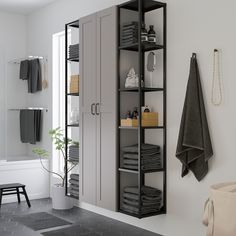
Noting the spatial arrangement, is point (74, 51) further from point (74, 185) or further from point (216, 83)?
point (216, 83)

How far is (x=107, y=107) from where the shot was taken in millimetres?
4160

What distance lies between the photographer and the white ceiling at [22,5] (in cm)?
589

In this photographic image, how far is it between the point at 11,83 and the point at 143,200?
12.0 ft

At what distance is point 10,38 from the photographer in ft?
21.4

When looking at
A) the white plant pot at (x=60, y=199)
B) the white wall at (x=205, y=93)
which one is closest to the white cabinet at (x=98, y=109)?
the white wall at (x=205, y=93)

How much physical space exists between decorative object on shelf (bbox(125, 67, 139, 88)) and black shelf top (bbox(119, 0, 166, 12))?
655mm

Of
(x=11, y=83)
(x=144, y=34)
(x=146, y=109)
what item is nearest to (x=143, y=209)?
(x=146, y=109)

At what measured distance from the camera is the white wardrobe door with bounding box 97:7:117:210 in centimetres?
407

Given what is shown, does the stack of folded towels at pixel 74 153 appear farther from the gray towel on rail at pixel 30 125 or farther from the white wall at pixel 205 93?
the gray towel on rail at pixel 30 125

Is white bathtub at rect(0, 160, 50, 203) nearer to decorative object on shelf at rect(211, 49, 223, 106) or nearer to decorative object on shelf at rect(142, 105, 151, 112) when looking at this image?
decorative object on shelf at rect(142, 105, 151, 112)

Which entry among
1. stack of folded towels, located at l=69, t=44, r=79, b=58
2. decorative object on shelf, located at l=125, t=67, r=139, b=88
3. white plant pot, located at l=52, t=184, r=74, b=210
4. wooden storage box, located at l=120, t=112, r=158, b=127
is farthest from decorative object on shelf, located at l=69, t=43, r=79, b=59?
white plant pot, located at l=52, t=184, r=74, b=210

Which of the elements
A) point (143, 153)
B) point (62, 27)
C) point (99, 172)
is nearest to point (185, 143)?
point (143, 153)

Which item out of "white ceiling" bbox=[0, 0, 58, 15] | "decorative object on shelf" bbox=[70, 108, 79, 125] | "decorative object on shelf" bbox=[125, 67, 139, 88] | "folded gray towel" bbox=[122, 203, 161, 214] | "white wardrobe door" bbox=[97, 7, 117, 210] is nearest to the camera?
"folded gray towel" bbox=[122, 203, 161, 214]

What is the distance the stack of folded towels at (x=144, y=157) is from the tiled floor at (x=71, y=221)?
0.76 meters
